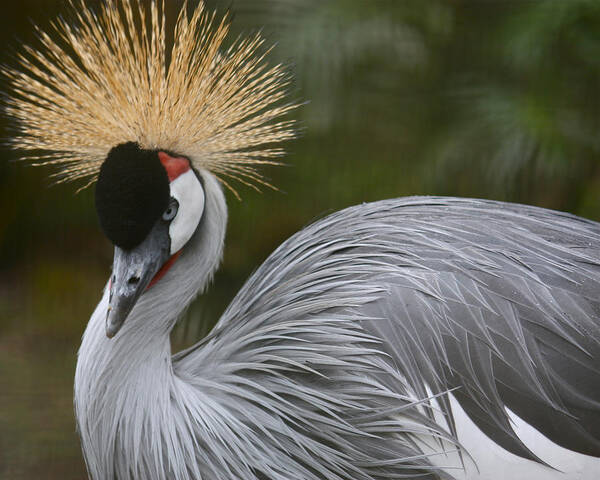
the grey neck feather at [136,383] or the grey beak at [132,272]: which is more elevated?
the grey beak at [132,272]

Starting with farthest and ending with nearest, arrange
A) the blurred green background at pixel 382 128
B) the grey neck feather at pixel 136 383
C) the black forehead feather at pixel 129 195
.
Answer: the blurred green background at pixel 382 128 → the grey neck feather at pixel 136 383 → the black forehead feather at pixel 129 195

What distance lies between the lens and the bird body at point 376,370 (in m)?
1.07

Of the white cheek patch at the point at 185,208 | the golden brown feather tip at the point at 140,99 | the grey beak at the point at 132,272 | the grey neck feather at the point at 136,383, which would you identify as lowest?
the grey neck feather at the point at 136,383

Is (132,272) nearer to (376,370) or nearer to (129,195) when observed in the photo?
(129,195)

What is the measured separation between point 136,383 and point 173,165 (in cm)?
33

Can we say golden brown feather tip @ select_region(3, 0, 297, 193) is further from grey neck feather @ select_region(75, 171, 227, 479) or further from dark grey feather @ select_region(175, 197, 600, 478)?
dark grey feather @ select_region(175, 197, 600, 478)

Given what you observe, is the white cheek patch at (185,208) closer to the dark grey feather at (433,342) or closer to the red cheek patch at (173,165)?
the red cheek patch at (173,165)

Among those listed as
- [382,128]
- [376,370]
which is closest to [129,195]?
[376,370]

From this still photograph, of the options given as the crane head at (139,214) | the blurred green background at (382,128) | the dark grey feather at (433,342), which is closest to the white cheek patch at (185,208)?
the crane head at (139,214)

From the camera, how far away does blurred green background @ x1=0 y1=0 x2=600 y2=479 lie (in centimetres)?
200

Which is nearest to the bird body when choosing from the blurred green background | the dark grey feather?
the dark grey feather

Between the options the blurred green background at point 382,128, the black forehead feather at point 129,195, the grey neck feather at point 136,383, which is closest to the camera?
the black forehead feather at point 129,195

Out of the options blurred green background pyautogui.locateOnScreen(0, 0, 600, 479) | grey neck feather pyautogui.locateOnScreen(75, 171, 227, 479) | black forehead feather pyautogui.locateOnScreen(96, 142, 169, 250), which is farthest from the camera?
blurred green background pyautogui.locateOnScreen(0, 0, 600, 479)

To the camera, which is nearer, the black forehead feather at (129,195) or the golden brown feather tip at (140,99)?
the black forehead feather at (129,195)
